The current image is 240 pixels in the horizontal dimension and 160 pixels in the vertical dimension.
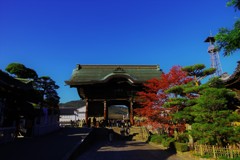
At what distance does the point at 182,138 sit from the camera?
14430 millimetres

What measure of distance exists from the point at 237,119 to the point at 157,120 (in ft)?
21.5

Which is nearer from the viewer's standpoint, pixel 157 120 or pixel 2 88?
pixel 2 88

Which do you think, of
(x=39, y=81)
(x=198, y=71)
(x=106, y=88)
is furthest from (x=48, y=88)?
(x=198, y=71)

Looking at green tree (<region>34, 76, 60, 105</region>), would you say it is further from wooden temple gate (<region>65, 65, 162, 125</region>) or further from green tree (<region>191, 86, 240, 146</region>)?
green tree (<region>191, 86, 240, 146</region>)

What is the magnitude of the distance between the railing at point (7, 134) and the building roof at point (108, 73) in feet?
45.3

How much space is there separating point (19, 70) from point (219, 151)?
28.3 meters

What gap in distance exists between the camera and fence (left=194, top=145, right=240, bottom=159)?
31.7 ft

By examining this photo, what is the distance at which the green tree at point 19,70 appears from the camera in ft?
95.2

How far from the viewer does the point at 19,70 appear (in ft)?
96.7

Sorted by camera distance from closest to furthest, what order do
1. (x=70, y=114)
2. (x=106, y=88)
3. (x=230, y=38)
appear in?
(x=230, y=38) → (x=106, y=88) → (x=70, y=114)

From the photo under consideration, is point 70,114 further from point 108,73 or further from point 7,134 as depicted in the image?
point 7,134

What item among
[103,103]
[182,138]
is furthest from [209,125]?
[103,103]

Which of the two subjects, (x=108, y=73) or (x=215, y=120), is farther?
(x=108, y=73)

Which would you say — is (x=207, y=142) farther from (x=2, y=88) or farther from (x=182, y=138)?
(x=2, y=88)
